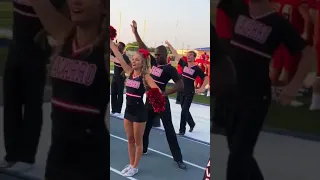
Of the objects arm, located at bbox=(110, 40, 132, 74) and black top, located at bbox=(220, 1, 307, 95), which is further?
arm, located at bbox=(110, 40, 132, 74)

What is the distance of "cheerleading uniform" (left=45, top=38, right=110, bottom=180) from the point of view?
1.36 meters

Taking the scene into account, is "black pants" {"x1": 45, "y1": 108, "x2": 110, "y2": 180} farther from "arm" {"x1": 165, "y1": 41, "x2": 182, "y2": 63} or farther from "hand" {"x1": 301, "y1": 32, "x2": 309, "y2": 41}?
"arm" {"x1": 165, "y1": 41, "x2": 182, "y2": 63}

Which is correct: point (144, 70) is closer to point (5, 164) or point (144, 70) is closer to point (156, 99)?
point (156, 99)

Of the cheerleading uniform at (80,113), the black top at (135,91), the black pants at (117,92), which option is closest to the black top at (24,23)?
the cheerleading uniform at (80,113)

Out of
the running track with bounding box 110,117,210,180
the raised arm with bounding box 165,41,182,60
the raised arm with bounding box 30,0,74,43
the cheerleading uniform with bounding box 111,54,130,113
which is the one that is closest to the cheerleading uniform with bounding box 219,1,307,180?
the raised arm with bounding box 30,0,74,43

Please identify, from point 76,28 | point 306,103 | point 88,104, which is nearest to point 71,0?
point 76,28

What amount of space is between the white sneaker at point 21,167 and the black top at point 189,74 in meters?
2.61

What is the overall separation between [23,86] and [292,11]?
41.8 inches

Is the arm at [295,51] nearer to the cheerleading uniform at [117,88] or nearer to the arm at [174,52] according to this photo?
the arm at [174,52]

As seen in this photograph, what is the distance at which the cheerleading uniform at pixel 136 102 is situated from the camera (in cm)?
311

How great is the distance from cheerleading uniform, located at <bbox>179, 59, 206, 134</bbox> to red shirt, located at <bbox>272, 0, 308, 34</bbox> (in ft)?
9.71

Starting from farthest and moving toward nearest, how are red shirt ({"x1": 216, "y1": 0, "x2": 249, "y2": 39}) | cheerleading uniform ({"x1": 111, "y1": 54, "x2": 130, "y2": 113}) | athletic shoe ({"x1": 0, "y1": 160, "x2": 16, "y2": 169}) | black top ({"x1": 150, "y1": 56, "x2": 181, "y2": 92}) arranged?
cheerleading uniform ({"x1": 111, "y1": 54, "x2": 130, "y2": 113}) < black top ({"x1": 150, "y1": 56, "x2": 181, "y2": 92}) < athletic shoe ({"x1": 0, "y1": 160, "x2": 16, "y2": 169}) < red shirt ({"x1": 216, "y1": 0, "x2": 249, "y2": 39})

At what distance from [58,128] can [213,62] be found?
0.66 meters

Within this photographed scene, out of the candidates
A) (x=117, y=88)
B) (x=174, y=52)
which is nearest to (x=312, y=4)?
(x=174, y=52)
